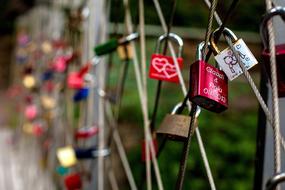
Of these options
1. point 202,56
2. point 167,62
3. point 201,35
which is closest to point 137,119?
point 201,35

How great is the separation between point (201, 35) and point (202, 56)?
2822mm

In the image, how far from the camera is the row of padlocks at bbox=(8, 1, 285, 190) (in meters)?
0.44

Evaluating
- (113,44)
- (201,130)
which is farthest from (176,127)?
(201,130)

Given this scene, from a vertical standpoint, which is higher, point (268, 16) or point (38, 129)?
point (268, 16)

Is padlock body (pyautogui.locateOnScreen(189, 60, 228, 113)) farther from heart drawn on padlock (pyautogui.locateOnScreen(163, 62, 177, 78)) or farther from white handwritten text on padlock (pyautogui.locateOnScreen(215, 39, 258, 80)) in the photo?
heart drawn on padlock (pyautogui.locateOnScreen(163, 62, 177, 78))

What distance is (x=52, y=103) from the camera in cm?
202

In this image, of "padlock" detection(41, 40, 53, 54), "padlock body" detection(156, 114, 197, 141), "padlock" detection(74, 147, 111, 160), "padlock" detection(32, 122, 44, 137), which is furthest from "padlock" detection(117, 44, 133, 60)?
"padlock" detection(32, 122, 44, 137)

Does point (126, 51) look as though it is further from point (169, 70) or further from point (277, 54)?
point (277, 54)

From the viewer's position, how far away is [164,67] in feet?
2.00

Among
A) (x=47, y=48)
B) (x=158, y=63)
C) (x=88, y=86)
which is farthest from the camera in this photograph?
(x=47, y=48)

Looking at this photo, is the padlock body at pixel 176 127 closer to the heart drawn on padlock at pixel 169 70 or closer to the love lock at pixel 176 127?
the love lock at pixel 176 127

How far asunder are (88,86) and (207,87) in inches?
31.5

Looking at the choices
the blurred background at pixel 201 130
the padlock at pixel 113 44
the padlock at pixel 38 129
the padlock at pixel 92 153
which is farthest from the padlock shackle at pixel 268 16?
the padlock at pixel 38 129

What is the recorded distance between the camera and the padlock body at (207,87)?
429mm
